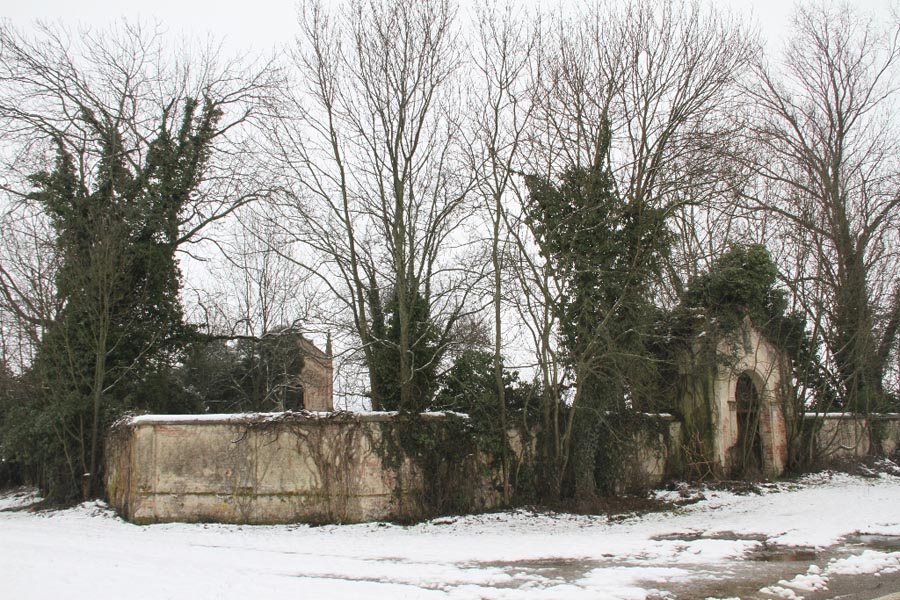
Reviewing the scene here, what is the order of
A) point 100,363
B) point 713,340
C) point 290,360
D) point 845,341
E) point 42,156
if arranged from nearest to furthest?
point 100,363 < point 713,340 < point 42,156 < point 845,341 < point 290,360

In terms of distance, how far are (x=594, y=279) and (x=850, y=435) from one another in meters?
12.3

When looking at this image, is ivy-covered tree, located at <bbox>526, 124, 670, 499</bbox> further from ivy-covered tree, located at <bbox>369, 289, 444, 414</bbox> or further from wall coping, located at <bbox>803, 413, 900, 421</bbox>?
wall coping, located at <bbox>803, 413, 900, 421</bbox>

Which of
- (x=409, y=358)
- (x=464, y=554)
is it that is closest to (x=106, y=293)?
(x=409, y=358)

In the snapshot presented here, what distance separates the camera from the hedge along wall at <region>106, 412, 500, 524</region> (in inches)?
561

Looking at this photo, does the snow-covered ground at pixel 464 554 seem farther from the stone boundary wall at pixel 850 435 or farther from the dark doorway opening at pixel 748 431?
the stone boundary wall at pixel 850 435

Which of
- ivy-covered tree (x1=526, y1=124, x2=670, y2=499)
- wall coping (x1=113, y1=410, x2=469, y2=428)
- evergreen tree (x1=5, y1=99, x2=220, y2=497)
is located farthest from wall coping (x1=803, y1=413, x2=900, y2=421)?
evergreen tree (x1=5, y1=99, x2=220, y2=497)

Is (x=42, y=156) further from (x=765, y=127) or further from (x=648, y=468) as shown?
(x=765, y=127)

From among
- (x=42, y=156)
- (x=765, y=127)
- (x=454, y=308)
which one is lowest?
(x=454, y=308)

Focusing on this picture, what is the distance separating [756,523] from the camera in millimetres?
13414

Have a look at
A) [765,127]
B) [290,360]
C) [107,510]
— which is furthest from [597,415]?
[765,127]

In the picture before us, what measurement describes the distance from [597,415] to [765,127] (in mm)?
16426

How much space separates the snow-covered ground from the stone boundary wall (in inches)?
189

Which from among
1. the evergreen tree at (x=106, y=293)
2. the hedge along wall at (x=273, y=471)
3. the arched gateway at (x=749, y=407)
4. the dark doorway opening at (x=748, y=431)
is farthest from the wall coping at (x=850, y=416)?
the evergreen tree at (x=106, y=293)

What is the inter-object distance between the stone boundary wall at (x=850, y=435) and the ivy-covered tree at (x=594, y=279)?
26.5ft
